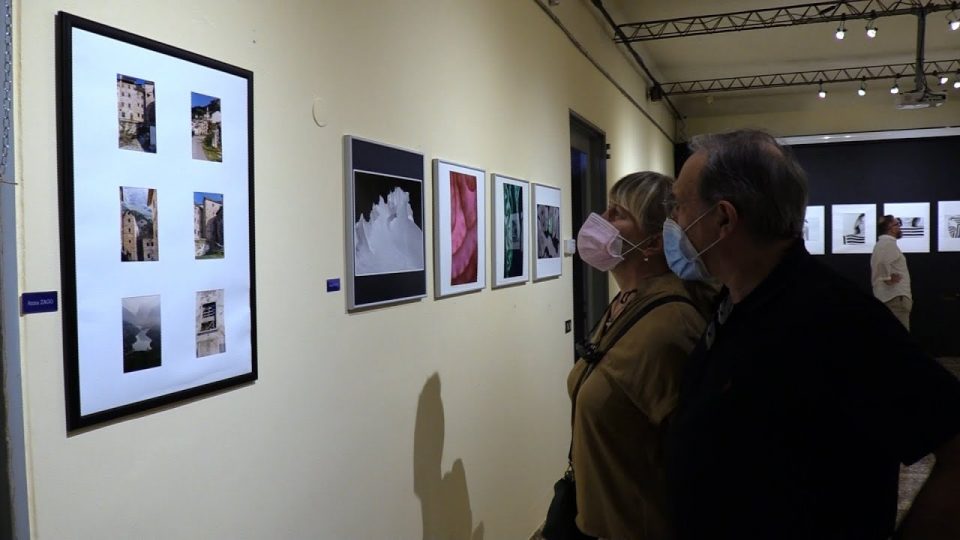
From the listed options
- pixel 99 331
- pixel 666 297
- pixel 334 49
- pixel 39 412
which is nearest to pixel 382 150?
pixel 334 49

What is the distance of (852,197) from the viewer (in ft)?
39.8

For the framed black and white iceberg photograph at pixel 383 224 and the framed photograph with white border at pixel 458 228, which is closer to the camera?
the framed black and white iceberg photograph at pixel 383 224

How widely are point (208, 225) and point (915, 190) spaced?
12704 mm

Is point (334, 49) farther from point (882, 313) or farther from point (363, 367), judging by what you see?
point (882, 313)

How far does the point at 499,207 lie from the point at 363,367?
1.53 meters

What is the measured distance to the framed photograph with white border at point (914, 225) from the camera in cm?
1177

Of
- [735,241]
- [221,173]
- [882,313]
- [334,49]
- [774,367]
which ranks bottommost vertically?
[774,367]

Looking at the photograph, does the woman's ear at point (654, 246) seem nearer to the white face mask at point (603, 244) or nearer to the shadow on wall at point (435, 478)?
the white face mask at point (603, 244)

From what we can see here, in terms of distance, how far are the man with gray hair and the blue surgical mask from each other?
0.01 m

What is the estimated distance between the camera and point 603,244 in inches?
98.7

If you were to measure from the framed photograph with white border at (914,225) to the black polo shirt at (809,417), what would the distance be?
1195 centimetres

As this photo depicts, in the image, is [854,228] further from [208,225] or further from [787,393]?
[208,225]

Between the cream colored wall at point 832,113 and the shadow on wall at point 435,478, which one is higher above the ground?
the cream colored wall at point 832,113

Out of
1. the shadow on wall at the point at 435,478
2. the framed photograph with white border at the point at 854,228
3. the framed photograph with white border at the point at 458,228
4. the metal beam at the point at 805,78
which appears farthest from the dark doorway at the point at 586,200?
the framed photograph with white border at the point at 854,228
